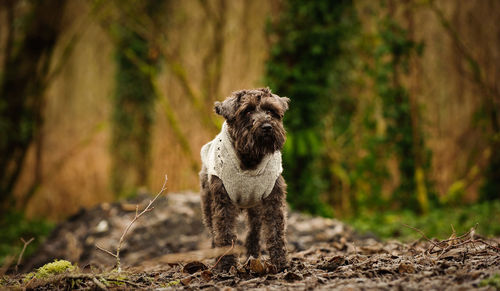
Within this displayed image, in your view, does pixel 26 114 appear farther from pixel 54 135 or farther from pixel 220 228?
pixel 220 228

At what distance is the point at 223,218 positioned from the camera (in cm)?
423

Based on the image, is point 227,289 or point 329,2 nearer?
point 227,289

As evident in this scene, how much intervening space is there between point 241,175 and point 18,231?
975cm

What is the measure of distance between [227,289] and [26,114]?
31.2 ft

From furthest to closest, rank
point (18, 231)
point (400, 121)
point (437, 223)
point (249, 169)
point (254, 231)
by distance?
point (400, 121), point (18, 231), point (437, 223), point (254, 231), point (249, 169)

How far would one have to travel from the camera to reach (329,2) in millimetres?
10633

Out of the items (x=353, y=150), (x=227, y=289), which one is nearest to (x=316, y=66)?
(x=353, y=150)

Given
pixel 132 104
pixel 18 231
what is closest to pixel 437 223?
pixel 132 104

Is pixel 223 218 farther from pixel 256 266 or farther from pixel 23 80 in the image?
pixel 23 80

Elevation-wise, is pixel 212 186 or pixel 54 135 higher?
pixel 54 135

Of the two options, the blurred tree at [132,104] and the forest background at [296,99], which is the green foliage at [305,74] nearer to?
the forest background at [296,99]

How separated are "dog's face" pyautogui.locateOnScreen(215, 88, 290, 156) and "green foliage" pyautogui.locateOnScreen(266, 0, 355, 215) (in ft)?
20.0

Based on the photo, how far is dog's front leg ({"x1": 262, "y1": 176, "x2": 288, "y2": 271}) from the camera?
4.19 m

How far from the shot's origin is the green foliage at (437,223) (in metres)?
8.29
